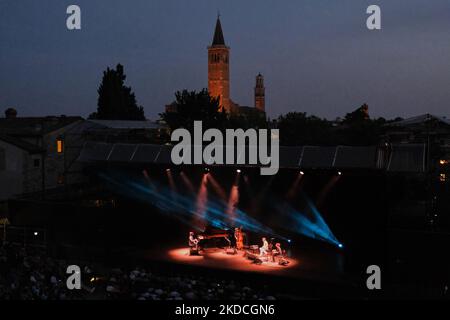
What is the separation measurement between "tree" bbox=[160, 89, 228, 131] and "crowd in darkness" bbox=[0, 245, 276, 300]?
1858cm

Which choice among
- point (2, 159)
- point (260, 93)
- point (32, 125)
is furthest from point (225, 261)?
point (260, 93)

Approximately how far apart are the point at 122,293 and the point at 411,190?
57.1ft

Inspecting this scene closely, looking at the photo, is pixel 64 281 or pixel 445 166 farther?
pixel 445 166

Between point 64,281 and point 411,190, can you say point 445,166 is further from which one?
point 64,281

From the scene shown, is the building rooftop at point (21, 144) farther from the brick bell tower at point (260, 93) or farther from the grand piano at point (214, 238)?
the brick bell tower at point (260, 93)

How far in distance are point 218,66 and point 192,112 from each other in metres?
73.5

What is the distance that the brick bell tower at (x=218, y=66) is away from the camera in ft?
335

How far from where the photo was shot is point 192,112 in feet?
101

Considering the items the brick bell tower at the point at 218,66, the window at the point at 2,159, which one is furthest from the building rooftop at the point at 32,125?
the brick bell tower at the point at 218,66

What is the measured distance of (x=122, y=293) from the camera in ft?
33.5

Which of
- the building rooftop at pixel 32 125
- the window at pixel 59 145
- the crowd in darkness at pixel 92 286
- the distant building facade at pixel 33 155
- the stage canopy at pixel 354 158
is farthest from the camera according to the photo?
the window at pixel 59 145

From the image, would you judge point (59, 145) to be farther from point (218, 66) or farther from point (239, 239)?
point (218, 66)

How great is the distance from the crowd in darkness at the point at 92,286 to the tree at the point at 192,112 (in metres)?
18.6
